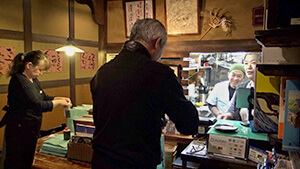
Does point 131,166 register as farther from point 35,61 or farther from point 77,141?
point 35,61

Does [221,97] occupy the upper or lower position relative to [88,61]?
lower

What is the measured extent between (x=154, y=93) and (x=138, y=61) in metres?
0.20

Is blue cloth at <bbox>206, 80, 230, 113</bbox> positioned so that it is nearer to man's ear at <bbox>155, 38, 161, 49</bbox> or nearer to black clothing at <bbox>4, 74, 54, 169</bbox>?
black clothing at <bbox>4, 74, 54, 169</bbox>

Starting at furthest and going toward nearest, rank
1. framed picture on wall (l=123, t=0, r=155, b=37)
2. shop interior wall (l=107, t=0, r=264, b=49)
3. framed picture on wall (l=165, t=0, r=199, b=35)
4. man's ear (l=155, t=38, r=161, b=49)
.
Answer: framed picture on wall (l=123, t=0, r=155, b=37), framed picture on wall (l=165, t=0, r=199, b=35), shop interior wall (l=107, t=0, r=264, b=49), man's ear (l=155, t=38, r=161, b=49)

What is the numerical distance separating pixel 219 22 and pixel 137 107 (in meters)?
2.13

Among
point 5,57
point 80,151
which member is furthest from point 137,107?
point 5,57

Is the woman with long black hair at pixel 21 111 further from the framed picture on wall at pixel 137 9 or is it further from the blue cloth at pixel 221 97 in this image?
the blue cloth at pixel 221 97

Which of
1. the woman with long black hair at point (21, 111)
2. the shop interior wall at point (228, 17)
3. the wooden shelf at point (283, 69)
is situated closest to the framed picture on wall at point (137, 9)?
the shop interior wall at point (228, 17)

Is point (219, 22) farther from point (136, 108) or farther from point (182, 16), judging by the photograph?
point (136, 108)

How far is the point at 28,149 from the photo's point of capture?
2.72 meters

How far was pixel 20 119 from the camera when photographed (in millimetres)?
2670

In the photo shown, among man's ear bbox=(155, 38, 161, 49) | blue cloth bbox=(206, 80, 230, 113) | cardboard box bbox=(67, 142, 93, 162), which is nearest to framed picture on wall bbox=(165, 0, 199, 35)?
blue cloth bbox=(206, 80, 230, 113)

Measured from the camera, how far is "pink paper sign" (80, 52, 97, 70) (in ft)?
18.3

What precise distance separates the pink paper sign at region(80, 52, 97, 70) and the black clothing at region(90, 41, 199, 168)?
4.39 metres
